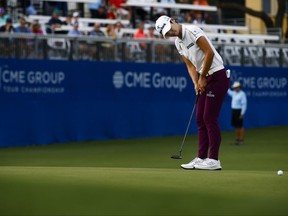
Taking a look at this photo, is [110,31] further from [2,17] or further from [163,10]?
[163,10]

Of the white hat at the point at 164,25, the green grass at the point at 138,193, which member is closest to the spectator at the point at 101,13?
the white hat at the point at 164,25

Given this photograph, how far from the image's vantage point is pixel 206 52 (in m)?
12.4

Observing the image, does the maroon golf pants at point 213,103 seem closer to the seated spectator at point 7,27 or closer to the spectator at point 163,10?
the seated spectator at point 7,27

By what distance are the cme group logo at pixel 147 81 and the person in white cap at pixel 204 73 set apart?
1361 cm

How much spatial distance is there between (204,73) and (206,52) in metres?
0.28

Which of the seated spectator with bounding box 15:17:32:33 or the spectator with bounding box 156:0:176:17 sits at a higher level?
the spectator with bounding box 156:0:176:17

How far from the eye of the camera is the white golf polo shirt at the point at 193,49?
1248 cm

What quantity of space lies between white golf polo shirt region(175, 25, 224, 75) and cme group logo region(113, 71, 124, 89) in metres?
13.6

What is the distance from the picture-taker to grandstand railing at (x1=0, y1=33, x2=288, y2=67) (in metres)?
23.4

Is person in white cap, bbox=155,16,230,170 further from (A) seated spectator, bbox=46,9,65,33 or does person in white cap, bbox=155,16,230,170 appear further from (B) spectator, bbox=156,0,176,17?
(B) spectator, bbox=156,0,176,17

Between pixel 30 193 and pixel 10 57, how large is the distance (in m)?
15.1

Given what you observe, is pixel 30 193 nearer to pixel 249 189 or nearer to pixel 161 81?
pixel 249 189

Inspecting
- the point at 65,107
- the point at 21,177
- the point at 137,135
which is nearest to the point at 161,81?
the point at 137,135

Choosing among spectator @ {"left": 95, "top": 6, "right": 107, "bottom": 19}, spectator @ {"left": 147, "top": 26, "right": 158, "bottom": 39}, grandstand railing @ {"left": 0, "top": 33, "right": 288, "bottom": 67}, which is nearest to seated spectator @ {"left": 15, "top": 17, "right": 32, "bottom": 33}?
grandstand railing @ {"left": 0, "top": 33, "right": 288, "bottom": 67}
